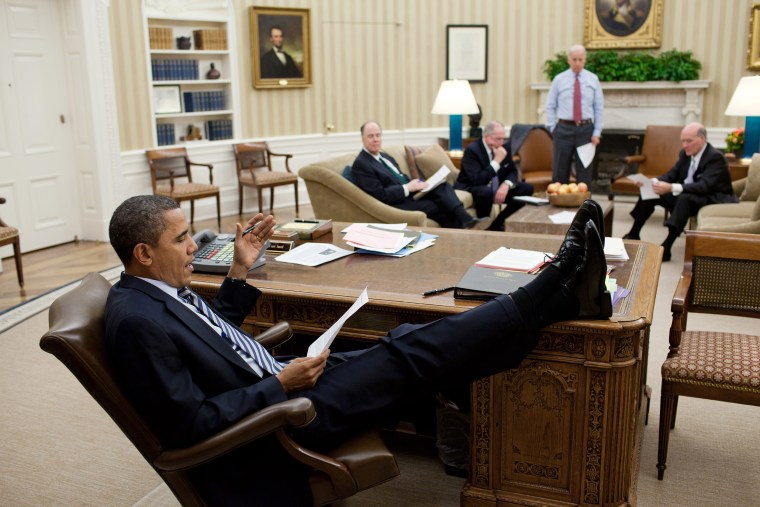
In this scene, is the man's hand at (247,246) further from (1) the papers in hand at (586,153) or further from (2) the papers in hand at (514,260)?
(1) the papers in hand at (586,153)

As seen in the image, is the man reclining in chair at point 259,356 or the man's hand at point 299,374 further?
the man's hand at point 299,374

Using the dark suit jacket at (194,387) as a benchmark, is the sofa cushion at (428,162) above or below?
above

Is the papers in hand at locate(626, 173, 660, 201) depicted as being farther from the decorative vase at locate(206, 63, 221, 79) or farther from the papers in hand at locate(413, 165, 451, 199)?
the decorative vase at locate(206, 63, 221, 79)

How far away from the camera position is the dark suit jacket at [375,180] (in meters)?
6.10

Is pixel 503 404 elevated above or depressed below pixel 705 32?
below

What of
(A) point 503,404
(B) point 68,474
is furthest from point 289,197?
(A) point 503,404

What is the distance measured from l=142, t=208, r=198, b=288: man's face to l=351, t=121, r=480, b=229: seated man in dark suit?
12.5 ft

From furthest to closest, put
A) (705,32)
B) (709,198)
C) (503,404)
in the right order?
(705,32) → (709,198) → (503,404)

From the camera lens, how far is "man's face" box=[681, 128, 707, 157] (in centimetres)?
656

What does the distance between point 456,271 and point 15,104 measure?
224 inches

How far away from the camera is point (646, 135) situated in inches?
344

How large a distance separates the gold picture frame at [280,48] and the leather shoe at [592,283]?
24.3 feet

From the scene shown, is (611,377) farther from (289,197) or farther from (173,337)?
(289,197)

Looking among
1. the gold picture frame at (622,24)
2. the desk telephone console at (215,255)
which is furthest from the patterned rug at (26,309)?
the gold picture frame at (622,24)
